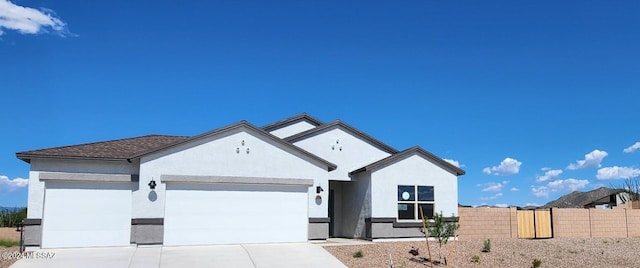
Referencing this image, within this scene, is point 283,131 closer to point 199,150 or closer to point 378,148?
point 378,148

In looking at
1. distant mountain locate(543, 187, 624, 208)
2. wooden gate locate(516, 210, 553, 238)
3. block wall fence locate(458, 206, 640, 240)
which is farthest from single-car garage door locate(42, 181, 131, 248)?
distant mountain locate(543, 187, 624, 208)

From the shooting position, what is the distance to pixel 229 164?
19047 mm

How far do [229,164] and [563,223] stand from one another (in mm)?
15680

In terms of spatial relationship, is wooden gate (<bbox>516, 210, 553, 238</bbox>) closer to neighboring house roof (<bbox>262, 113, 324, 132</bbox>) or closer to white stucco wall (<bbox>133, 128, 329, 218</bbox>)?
white stucco wall (<bbox>133, 128, 329, 218</bbox>)

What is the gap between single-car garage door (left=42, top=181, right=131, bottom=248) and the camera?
17.6m

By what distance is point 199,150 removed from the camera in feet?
61.5

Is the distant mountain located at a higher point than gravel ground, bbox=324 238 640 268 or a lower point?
higher

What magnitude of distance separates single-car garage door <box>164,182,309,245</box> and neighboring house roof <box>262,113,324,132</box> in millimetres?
5106

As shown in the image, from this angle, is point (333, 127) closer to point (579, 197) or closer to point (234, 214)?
point (234, 214)

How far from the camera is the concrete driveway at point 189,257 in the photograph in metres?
15.1

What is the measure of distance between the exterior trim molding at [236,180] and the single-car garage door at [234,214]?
0.19 metres

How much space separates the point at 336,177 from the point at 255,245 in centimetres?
522

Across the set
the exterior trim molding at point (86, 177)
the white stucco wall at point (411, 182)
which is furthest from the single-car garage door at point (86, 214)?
the white stucco wall at point (411, 182)

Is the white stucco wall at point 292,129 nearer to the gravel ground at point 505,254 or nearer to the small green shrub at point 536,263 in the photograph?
the gravel ground at point 505,254
